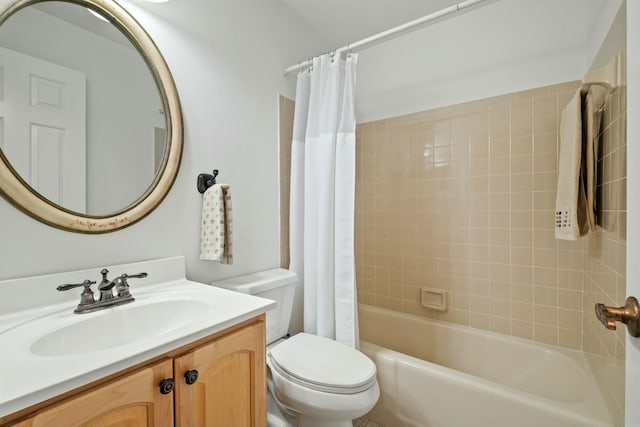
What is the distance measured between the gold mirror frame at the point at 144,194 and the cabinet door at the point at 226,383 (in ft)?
2.07

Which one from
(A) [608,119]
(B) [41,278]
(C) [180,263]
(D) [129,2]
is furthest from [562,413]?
(D) [129,2]

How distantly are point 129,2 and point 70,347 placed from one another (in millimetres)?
1243

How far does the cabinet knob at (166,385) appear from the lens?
0.68 metres

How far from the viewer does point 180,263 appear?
1.25m

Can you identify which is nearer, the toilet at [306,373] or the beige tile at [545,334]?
the toilet at [306,373]

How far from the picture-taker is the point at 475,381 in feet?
4.22

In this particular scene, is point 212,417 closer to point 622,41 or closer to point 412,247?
point 412,247

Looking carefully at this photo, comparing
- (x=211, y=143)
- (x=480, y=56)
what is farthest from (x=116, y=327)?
(x=480, y=56)

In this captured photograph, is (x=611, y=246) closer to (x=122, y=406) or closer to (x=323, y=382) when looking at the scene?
(x=323, y=382)

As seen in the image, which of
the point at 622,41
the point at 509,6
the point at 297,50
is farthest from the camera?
the point at 297,50

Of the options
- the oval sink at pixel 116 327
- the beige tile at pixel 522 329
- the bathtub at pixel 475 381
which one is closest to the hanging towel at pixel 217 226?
the oval sink at pixel 116 327

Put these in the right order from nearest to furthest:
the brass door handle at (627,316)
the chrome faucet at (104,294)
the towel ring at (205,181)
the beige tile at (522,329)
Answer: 1. the brass door handle at (627,316)
2. the chrome faucet at (104,294)
3. the towel ring at (205,181)
4. the beige tile at (522,329)

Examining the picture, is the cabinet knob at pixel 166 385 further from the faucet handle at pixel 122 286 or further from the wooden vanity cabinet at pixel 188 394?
the faucet handle at pixel 122 286

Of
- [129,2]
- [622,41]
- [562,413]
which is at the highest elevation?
[129,2]
